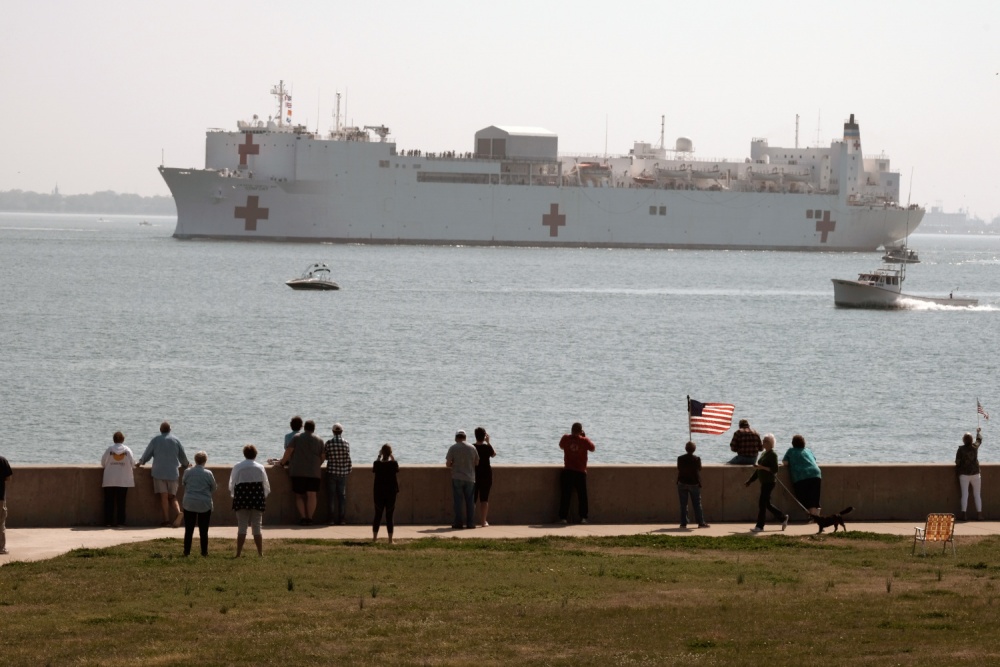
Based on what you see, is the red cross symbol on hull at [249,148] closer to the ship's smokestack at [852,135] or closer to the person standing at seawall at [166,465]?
the ship's smokestack at [852,135]

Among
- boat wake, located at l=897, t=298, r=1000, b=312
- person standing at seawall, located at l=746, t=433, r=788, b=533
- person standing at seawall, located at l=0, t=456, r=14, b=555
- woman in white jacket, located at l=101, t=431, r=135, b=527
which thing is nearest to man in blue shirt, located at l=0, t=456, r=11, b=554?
person standing at seawall, located at l=0, t=456, r=14, b=555

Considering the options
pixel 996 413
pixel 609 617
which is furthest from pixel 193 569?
pixel 996 413

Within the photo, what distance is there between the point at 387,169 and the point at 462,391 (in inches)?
2249

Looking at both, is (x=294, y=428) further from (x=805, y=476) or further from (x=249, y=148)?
(x=249, y=148)

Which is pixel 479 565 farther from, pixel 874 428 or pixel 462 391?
pixel 462 391

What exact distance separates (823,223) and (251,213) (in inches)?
1382

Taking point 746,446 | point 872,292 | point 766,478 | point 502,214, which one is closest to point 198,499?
point 766,478

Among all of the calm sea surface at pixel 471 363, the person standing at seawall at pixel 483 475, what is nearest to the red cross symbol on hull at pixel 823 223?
the calm sea surface at pixel 471 363

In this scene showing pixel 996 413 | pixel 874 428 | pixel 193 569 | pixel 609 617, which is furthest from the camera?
pixel 996 413

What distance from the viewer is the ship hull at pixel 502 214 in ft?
285

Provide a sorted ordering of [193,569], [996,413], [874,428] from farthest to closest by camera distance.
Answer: [996,413], [874,428], [193,569]

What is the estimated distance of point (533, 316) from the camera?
49594mm

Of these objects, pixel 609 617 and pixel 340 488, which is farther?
pixel 340 488

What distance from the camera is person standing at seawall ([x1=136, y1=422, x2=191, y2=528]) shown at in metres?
10.8
